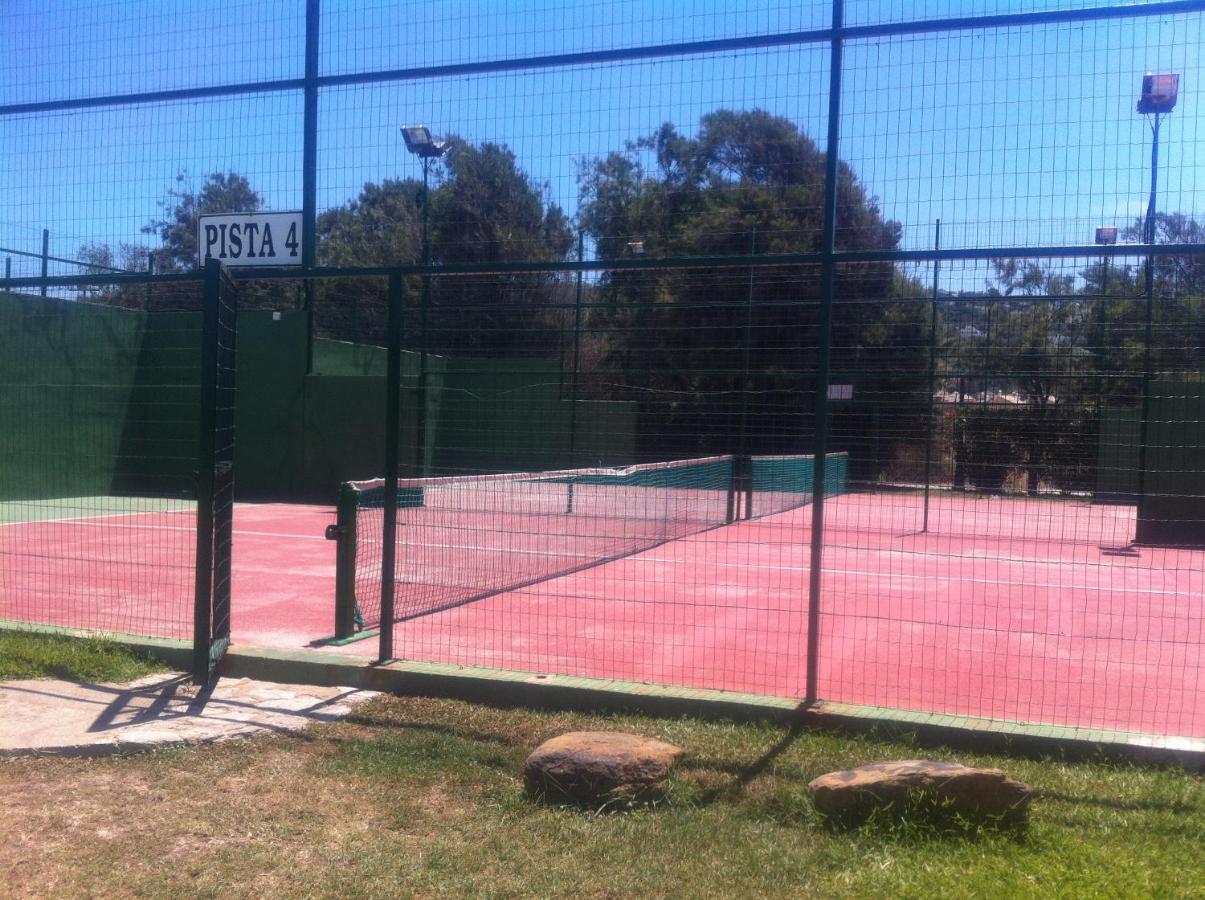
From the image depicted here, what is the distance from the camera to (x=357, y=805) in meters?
4.57

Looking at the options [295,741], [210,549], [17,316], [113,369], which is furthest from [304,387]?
[295,741]

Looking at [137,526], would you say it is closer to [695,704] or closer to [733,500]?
[733,500]

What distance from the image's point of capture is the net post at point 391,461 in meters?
6.42

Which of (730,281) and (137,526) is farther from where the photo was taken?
(137,526)

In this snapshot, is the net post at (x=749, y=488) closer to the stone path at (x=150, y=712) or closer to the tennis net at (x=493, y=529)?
the tennis net at (x=493, y=529)

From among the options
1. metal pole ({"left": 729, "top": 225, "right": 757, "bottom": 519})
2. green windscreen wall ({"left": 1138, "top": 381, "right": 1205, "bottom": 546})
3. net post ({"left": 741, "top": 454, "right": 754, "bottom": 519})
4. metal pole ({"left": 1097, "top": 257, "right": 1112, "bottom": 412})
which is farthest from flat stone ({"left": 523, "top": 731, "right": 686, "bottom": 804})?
green windscreen wall ({"left": 1138, "top": 381, "right": 1205, "bottom": 546})

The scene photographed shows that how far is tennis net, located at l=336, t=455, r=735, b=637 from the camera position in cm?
827

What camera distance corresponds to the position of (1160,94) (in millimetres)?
7348

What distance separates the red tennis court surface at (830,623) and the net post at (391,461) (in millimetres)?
706

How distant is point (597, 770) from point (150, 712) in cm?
270

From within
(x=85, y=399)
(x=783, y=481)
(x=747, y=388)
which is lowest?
(x=783, y=481)

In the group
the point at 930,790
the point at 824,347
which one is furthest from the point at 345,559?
the point at 930,790

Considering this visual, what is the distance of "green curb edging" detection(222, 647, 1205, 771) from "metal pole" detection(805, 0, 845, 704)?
1.10 ft

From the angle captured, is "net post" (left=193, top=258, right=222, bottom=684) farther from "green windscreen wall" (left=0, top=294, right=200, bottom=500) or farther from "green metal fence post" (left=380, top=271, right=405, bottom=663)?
"green windscreen wall" (left=0, top=294, right=200, bottom=500)
